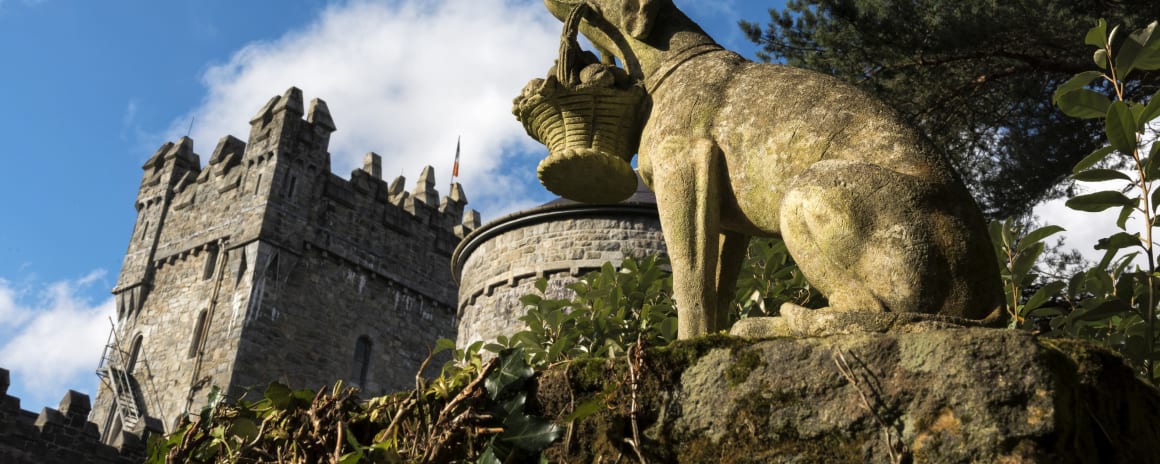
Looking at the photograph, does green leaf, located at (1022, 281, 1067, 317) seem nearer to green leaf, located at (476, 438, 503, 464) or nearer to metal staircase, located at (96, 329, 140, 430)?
green leaf, located at (476, 438, 503, 464)

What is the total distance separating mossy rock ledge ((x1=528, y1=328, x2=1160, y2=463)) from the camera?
2123 mm

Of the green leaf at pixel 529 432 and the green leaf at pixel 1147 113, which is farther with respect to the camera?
the green leaf at pixel 1147 113

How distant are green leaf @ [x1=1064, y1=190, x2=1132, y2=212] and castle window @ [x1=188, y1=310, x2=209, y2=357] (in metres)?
28.4

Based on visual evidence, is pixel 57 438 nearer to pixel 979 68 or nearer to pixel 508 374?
pixel 979 68

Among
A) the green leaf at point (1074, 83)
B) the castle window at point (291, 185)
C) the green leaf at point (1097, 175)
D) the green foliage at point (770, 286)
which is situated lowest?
the green leaf at point (1097, 175)

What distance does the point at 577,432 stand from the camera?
7.99 ft

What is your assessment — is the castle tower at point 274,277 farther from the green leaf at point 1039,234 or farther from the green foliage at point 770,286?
the green leaf at point 1039,234

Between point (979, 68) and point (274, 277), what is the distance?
21860mm

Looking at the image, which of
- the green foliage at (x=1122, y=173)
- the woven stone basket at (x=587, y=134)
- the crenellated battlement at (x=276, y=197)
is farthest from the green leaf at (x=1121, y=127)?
the crenellated battlement at (x=276, y=197)

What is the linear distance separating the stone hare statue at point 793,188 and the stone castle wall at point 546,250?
1343cm

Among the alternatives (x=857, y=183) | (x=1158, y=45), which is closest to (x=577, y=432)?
(x=857, y=183)

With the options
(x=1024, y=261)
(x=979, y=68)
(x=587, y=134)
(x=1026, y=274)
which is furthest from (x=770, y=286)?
(x=979, y=68)

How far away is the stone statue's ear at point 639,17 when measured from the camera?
379 cm

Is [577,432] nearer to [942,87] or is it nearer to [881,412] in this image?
[881,412]
